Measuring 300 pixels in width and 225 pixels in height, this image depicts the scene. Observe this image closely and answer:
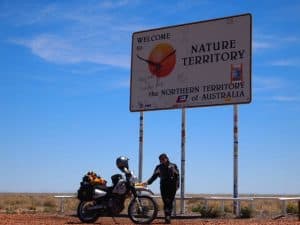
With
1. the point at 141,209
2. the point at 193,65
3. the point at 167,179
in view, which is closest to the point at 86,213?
the point at 141,209

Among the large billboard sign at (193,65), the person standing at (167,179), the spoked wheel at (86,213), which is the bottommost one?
the spoked wheel at (86,213)

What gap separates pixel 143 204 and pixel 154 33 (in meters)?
9.12

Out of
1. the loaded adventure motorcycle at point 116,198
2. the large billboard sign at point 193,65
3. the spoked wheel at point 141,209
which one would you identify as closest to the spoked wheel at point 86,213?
the loaded adventure motorcycle at point 116,198

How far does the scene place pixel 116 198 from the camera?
49.8 feet

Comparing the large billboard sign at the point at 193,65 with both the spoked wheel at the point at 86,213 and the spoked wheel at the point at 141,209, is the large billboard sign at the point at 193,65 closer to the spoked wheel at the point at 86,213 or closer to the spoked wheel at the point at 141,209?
the spoked wheel at the point at 141,209

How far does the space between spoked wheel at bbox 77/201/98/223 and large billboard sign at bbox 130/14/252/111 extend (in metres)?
6.57

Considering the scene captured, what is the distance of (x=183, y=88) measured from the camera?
2153cm

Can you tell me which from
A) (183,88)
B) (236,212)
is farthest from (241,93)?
(236,212)

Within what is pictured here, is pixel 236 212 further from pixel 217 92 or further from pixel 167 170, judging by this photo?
pixel 167 170

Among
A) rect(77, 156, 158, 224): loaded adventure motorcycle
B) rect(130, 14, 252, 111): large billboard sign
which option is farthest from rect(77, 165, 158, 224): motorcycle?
rect(130, 14, 252, 111): large billboard sign

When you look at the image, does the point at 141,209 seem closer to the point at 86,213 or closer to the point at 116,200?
the point at 116,200

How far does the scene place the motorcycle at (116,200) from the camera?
14.9 metres

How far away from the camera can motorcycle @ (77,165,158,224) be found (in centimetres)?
1495

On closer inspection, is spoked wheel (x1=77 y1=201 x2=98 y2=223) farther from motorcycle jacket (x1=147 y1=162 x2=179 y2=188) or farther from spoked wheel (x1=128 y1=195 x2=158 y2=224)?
motorcycle jacket (x1=147 y1=162 x2=179 y2=188)
